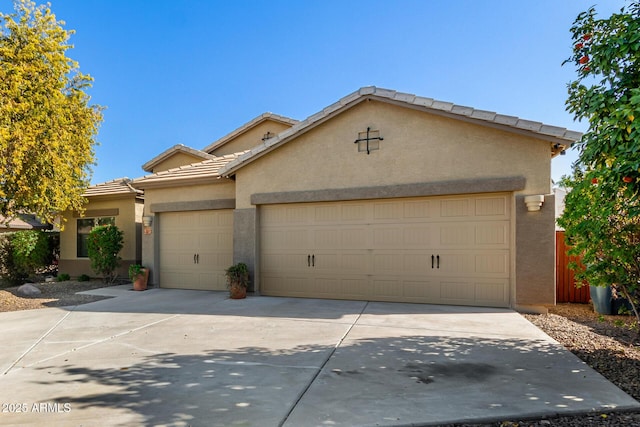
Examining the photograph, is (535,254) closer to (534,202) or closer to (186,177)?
(534,202)

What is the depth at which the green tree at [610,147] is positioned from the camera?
10.6 feet

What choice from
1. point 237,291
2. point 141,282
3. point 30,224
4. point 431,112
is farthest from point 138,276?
point 30,224

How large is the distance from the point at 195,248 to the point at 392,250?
629 cm

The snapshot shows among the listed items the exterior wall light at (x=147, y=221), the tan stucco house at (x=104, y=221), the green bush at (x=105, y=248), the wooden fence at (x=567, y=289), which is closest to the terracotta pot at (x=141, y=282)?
the exterior wall light at (x=147, y=221)

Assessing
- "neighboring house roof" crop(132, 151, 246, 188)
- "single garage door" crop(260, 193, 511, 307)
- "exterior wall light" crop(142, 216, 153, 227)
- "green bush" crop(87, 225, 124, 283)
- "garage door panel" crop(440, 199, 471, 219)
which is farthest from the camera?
"green bush" crop(87, 225, 124, 283)

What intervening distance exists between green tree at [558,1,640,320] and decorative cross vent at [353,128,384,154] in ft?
14.4

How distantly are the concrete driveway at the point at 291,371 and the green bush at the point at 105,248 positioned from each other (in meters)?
5.60

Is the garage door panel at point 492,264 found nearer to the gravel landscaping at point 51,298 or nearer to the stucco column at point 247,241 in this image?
the stucco column at point 247,241

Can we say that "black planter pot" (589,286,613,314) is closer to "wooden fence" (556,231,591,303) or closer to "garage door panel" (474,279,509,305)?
"wooden fence" (556,231,591,303)

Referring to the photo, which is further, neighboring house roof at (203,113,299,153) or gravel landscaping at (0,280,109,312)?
neighboring house roof at (203,113,299,153)

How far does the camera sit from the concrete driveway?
10.5 ft

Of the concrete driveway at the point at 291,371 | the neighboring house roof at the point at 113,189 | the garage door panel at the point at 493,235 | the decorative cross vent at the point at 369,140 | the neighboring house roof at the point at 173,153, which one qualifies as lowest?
the concrete driveway at the point at 291,371

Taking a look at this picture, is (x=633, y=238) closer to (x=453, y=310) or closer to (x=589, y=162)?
(x=589, y=162)

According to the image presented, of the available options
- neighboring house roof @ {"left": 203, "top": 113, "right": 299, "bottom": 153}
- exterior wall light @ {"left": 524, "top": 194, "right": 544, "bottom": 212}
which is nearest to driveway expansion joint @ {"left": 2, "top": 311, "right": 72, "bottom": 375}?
exterior wall light @ {"left": 524, "top": 194, "right": 544, "bottom": 212}
